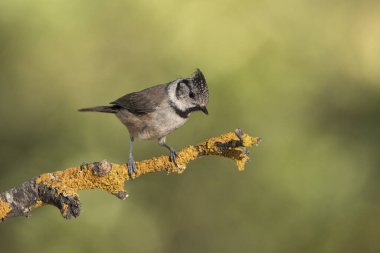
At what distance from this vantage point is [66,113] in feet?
23.2

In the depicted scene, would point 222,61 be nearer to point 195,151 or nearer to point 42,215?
point 42,215

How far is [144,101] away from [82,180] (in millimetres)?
2155

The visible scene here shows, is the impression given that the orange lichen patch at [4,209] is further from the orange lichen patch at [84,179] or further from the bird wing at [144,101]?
the bird wing at [144,101]

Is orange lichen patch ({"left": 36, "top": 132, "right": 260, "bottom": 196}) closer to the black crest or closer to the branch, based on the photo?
the branch

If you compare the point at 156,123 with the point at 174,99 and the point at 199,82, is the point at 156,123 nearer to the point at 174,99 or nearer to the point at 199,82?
the point at 174,99

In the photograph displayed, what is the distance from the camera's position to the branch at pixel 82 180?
3.53m

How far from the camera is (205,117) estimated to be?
714cm

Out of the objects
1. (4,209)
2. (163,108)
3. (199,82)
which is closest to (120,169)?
(4,209)

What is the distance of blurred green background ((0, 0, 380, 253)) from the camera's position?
6.81 meters

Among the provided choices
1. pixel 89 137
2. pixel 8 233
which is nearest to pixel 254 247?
pixel 89 137

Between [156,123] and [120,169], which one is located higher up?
[156,123]

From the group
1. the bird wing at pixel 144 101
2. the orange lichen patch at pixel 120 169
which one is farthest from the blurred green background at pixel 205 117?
the orange lichen patch at pixel 120 169

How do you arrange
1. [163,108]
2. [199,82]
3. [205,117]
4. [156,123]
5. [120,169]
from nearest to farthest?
[120,169], [199,82], [156,123], [163,108], [205,117]

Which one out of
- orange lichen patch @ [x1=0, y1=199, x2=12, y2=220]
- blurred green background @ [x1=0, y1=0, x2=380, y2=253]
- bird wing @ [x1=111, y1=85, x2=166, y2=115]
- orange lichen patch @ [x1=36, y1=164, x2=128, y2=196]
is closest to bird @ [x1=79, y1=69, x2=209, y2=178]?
bird wing @ [x1=111, y1=85, x2=166, y2=115]
